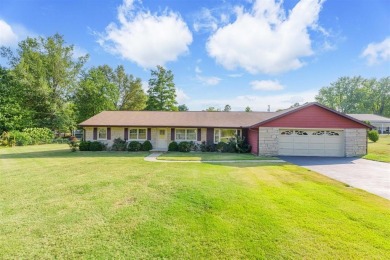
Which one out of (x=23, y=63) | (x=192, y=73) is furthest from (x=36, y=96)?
(x=192, y=73)

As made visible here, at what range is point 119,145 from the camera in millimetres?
19328

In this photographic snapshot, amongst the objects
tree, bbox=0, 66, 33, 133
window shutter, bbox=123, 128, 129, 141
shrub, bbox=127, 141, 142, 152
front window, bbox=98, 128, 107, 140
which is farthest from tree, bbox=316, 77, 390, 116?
tree, bbox=0, 66, 33, 133

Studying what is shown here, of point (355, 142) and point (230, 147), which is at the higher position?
point (355, 142)

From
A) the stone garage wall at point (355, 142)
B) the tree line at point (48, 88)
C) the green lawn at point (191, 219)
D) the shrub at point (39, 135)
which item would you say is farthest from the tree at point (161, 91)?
the green lawn at point (191, 219)

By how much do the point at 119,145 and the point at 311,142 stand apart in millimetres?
16061

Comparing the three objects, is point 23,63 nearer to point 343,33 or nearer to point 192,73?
point 192,73

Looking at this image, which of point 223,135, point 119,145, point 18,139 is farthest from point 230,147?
point 18,139

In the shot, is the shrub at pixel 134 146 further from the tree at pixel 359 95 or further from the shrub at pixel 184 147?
the tree at pixel 359 95

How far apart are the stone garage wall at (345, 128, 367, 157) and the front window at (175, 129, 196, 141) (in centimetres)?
1223

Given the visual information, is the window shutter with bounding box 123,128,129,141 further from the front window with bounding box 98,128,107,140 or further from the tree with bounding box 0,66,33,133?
the tree with bounding box 0,66,33,133

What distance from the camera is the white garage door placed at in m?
16.7

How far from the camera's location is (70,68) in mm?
35219

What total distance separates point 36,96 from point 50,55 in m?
7.14

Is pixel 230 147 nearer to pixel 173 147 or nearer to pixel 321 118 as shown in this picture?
pixel 173 147
